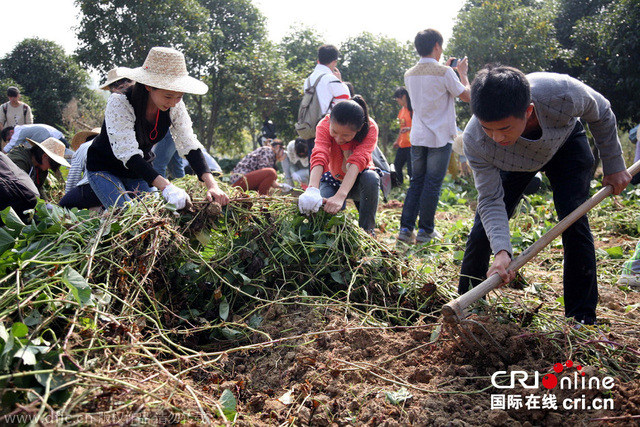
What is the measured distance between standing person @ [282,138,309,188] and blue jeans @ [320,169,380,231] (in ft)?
8.60

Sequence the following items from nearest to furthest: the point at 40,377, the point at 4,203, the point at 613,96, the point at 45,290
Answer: the point at 40,377 → the point at 45,290 → the point at 4,203 → the point at 613,96

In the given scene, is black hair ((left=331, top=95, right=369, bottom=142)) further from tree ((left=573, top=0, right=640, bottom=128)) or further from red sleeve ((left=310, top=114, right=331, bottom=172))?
tree ((left=573, top=0, right=640, bottom=128))

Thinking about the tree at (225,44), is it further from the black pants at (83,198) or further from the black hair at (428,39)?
the black pants at (83,198)

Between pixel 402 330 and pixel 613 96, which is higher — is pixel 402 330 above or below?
below

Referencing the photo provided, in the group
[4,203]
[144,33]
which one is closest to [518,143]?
[4,203]

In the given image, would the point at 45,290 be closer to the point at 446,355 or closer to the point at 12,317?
the point at 12,317

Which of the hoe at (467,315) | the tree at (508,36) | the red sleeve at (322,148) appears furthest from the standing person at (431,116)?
the tree at (508,36)

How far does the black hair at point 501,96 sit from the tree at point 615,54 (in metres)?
6.92

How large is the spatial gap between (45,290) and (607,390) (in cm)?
206

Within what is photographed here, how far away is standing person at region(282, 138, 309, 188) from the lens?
21.1 ft

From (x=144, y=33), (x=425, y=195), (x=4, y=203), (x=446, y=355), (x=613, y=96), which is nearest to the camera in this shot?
(x=446, y=355)

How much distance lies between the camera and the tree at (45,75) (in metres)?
13.5

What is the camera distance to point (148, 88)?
280 centimetres

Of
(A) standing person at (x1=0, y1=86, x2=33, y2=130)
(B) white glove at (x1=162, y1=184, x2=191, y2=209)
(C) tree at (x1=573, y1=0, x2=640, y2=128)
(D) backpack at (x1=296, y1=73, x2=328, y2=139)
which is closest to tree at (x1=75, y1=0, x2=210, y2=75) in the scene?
(A) standing person at (x1=0, y1=86, x2=33, y2=130)
